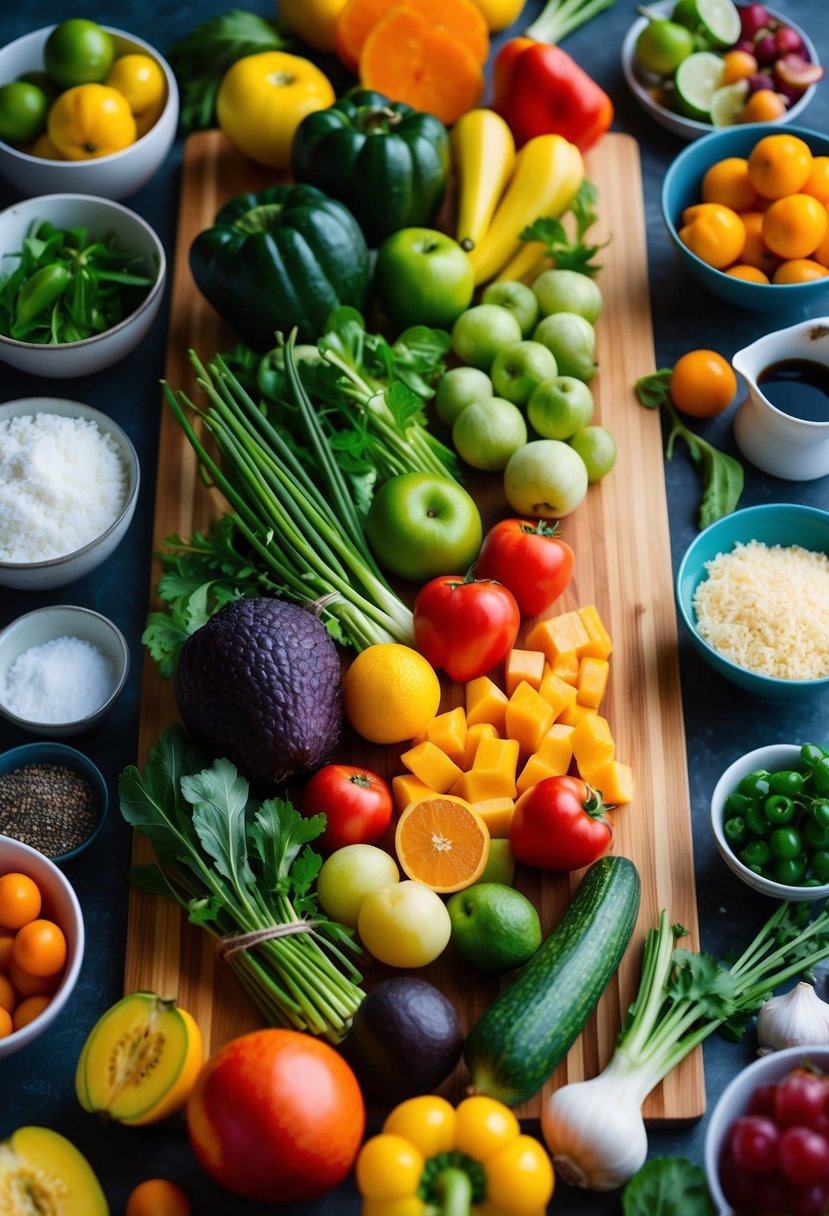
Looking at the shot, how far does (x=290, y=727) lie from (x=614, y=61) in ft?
6.31

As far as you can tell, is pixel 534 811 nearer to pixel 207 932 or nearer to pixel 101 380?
pixel 207 932

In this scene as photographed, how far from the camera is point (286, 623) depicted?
2008 millimetres

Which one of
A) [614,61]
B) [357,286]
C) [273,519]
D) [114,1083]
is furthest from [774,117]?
[114,1083]

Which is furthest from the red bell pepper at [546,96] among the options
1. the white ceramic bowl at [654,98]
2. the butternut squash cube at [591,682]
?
the butternut squash cube at [591,682]

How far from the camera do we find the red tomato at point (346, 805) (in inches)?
77.2

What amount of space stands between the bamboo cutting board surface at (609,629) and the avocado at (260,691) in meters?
0.17

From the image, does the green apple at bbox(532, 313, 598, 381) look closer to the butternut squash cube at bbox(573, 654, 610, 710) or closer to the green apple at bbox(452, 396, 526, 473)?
the green apple at bbox(452, 396, 526, 473)

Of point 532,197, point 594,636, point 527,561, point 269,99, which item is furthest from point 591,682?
point 269,99

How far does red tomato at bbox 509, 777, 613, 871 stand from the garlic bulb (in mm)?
344

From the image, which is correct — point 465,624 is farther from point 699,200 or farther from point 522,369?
point 699,200

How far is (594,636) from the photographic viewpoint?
2.19m

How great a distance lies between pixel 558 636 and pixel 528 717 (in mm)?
177

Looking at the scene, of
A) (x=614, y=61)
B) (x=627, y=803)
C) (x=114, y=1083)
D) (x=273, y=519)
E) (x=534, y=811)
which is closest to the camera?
(x=114, y=1083)

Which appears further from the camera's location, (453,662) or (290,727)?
(453,662)
